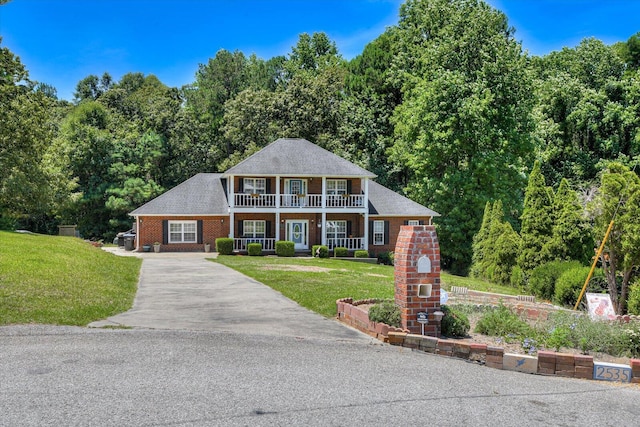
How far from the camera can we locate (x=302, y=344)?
9.23m

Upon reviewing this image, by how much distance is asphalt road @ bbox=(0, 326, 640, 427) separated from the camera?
5.95 m

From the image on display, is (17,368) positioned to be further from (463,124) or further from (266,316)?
(463,124)

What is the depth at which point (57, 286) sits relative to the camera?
13.4 m

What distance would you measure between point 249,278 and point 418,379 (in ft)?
38.4

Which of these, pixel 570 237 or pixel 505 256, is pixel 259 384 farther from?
pixel 505 256

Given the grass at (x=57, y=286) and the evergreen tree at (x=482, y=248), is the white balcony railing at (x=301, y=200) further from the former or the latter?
the grass at (x=57, y=286)

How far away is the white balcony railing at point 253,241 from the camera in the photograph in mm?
33875

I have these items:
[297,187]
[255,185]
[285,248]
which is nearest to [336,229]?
[297,187]

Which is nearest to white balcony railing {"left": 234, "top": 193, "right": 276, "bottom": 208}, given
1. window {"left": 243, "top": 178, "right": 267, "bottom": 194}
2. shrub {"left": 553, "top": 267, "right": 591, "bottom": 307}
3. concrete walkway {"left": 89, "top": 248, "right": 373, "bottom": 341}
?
window {"left": 243, "top": 178, "right": 267, "bottom": 194}

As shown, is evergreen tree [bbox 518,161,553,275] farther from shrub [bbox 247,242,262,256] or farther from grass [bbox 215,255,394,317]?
shrub [bbox 247,242,262,256]

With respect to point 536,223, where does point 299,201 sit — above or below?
above

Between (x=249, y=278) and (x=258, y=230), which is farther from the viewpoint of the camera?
(x=258, y=230)

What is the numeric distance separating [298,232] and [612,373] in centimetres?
2805

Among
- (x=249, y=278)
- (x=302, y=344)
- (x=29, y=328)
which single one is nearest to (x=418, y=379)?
(x=302, y=344)
